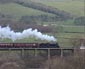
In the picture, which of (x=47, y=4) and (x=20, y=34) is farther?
(x=47, y=4)

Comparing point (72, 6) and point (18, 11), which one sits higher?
point (72, 6)

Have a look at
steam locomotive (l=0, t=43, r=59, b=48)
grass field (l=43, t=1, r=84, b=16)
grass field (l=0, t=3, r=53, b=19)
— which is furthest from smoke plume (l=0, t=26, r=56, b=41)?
grass field (l=43, t=1, r=84, b=16)

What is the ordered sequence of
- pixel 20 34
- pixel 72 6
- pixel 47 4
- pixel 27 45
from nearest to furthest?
1. pixel 27 45
2. pixel 20 34
3. pixel 72 6
4. pixel 47 4

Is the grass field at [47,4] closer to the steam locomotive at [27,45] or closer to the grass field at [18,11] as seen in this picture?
the grass field at [18,11]

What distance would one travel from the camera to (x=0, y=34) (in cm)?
5722

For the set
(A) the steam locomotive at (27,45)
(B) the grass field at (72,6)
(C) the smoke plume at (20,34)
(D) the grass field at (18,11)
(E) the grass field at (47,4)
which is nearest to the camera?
(A) the steam locomotive at (27,45)

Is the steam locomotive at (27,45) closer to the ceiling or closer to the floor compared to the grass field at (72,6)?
closer to the floor

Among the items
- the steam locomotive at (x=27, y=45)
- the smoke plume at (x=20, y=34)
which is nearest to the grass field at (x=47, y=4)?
the smoke plume at (x=20, y=34)

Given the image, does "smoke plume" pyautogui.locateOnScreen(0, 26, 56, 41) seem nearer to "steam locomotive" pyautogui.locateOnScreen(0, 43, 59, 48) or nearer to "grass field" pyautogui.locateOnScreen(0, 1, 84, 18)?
"steam locomotive" pyautogui.locateOnScreen(0, 43, 59, 48)

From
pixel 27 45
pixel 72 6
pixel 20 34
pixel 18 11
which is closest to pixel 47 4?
pixel 72 6

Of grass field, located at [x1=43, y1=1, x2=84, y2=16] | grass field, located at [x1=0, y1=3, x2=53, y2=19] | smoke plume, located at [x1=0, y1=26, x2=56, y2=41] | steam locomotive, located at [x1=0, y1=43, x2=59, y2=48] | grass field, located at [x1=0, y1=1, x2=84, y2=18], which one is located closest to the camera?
steam locomotive, located at [x1=0, y1=43, x2=59, y2=48]

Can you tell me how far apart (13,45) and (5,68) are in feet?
67.8

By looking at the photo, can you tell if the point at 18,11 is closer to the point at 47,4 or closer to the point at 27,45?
the point at 47,4

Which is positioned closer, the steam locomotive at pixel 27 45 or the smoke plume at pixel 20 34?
the steam locomotive at pixel 27 45
